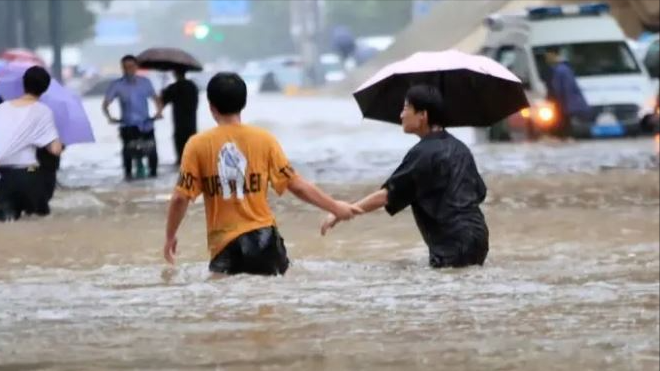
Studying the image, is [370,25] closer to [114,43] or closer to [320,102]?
[320,102]

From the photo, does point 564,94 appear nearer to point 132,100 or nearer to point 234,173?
point 132,100

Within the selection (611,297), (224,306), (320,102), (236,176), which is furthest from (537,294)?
(320,102)

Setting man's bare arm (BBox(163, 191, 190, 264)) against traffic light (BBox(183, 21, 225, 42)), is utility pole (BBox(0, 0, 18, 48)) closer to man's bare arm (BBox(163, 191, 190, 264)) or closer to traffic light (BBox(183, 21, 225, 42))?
traffic light (BBox(183, 21, 225, 42))

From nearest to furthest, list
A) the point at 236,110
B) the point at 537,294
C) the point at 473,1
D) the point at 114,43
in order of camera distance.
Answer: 1. the point at 236,110
2. the point at 537,294
3. the point at 114,43
4. the point at 473,1

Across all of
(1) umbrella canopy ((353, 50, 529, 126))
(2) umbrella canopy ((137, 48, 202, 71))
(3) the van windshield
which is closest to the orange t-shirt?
(1) umbrella canopy ((353, 50, 529, 126))

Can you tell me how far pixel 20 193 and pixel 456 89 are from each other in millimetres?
3258

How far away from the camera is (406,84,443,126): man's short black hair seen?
30.9 feet

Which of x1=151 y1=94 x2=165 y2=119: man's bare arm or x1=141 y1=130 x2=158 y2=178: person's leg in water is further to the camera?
x1=141 y1=130 x2=158 y2=178: person's leg in water

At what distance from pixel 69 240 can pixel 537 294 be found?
4670mm

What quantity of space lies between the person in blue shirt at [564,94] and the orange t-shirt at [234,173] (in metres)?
18.3

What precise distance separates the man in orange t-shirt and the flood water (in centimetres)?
46

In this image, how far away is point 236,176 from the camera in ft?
28.8

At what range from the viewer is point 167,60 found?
18328 millimetres

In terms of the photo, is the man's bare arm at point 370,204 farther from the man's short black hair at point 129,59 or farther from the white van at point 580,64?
the white van at point 580,64
